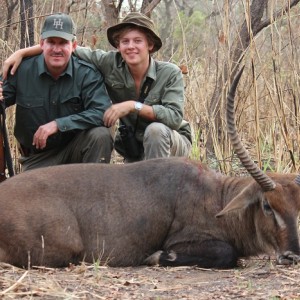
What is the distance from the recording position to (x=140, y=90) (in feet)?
24.7

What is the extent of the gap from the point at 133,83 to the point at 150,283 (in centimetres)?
276

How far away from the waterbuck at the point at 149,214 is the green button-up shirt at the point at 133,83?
4.32 ft

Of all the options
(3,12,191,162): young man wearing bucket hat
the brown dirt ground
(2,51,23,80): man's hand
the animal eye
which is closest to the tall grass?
(3,12,191,162): young man wearing bucket hat

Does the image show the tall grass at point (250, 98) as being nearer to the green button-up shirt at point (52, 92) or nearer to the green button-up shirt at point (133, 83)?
the green button-up shirt at point (133, 83)

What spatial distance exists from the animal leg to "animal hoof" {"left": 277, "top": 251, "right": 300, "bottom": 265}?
1.51 feet

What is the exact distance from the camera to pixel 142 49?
24.0ft

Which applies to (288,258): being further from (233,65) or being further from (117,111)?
(233,65)

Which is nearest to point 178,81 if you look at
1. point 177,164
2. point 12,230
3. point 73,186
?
point 177,164

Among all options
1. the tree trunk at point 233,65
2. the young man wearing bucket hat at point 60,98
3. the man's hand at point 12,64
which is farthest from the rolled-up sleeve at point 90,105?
the tree trunk at point 233,65

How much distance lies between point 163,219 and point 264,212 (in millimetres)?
770

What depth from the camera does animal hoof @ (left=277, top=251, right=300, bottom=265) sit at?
5520mm

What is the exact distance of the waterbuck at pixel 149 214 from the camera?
18.5 feet

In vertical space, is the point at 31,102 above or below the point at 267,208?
above

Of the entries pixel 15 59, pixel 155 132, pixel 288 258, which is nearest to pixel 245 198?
pixel 288 258
